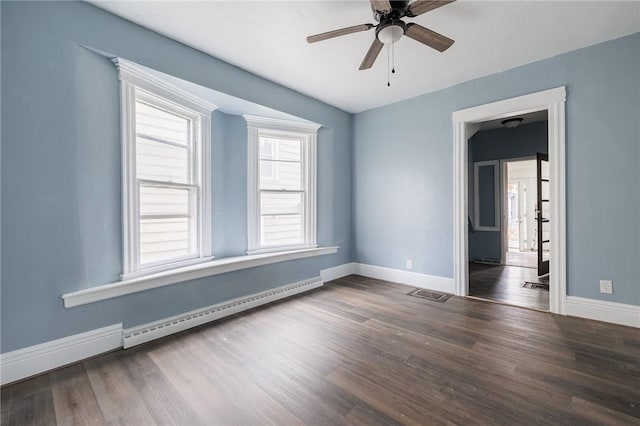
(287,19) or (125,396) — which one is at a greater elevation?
(287,19)

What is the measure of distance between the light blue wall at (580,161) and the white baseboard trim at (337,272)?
103 cm

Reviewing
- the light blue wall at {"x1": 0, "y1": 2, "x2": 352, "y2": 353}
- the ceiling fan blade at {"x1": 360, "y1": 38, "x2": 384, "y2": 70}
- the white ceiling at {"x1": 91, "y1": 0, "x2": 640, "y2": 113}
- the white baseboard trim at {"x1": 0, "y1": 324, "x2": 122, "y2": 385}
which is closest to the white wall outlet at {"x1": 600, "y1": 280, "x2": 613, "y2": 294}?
the white ceiling at {"x1": 91, "y1": 0, "x2": 640, "y2": 113}

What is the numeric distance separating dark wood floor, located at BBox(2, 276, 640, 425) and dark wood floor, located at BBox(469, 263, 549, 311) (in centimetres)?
56

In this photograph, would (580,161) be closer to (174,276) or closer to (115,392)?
(174,276)

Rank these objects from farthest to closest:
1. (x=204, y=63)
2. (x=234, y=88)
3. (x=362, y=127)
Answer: (x=362, y=127) < (x=234, y=88) < (x=204, y=63)

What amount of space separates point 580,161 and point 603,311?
4.93ft

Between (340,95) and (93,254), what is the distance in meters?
3.38

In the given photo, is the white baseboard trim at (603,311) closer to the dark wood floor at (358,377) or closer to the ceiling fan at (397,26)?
the dark wood floor at (358,377)

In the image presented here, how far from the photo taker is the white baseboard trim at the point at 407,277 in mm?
3675

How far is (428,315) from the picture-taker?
9.50 feet

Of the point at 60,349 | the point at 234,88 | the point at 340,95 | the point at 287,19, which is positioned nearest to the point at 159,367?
the point at 60,349

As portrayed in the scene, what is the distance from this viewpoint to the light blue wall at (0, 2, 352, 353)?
1806 millimetres

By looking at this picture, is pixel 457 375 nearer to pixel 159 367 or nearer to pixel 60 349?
pixel 159 367

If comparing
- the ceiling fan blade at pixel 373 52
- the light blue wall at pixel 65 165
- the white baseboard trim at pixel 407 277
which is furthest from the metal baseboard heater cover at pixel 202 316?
the ceiling fan blade at pixel 373 52
